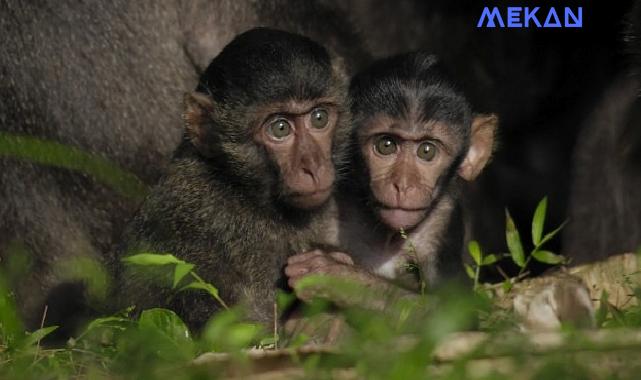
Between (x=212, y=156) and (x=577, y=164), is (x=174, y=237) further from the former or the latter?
(x=577, y=164)

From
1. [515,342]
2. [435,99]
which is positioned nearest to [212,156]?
[435,99]

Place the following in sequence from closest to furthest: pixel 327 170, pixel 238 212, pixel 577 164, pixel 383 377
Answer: pixel 383 377
pixel 327 170
pixel 238 212
pixel 577 164

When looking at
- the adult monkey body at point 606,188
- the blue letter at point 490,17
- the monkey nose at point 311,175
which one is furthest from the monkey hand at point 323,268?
the blue letter at point 490,17

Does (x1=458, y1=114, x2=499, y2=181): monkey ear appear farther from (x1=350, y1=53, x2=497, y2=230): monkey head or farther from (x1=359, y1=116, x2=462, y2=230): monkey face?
(x1=359, y1=116, x2=462, y2=230): monkey face

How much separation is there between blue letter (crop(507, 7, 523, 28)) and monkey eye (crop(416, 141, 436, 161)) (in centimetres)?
198

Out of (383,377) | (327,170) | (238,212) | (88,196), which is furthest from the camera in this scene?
(88,196)

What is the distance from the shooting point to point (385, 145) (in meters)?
4.41

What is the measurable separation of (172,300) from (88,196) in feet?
3.23

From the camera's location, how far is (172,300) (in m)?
4.21

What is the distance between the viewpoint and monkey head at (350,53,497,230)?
4305mm

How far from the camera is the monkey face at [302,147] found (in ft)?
13.3

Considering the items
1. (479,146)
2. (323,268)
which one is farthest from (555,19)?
(323,268)

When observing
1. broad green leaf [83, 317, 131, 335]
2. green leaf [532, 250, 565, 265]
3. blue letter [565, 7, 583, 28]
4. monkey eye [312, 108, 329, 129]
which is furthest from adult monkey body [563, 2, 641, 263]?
broad green leaf [83, 317, 131, 335]

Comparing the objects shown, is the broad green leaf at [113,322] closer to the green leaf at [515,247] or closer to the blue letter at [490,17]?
the green leaf at [515,247]
